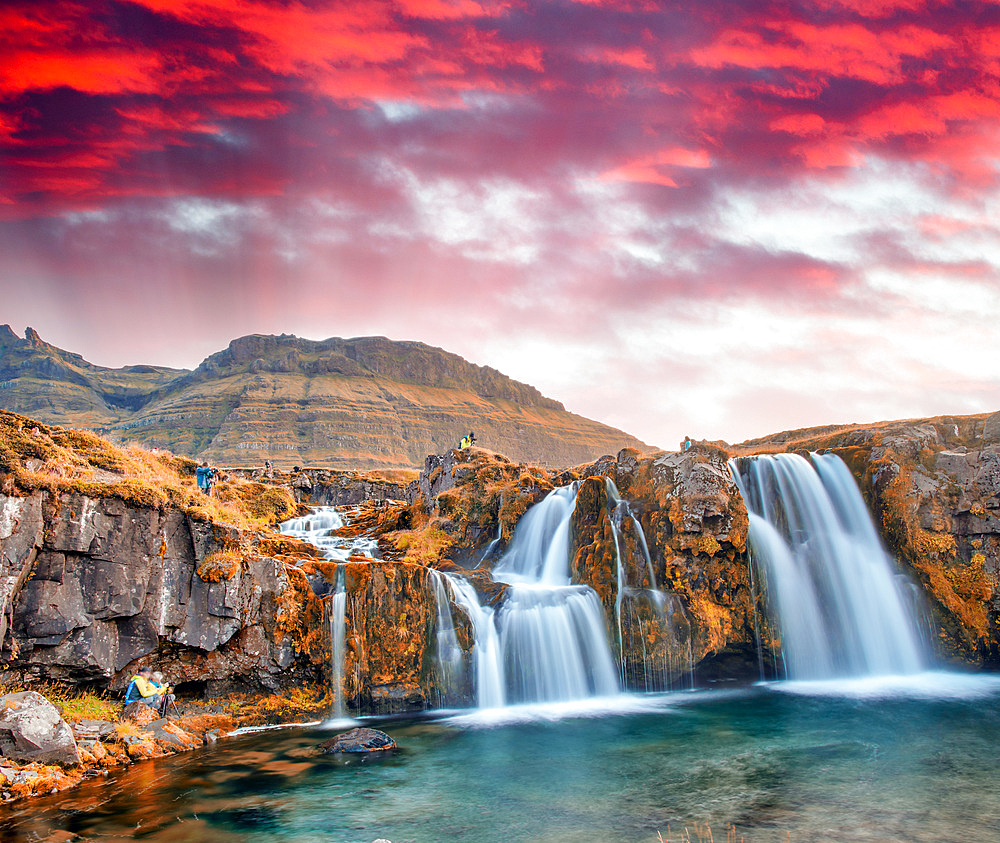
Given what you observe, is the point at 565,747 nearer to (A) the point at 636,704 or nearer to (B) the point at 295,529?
(A) the point at 636,704

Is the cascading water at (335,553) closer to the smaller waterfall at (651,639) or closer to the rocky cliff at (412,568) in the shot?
the rocky cliff at (412,568)

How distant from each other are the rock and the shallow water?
3.78 feet

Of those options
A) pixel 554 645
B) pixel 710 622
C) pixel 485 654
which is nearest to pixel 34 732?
pixel 485 654

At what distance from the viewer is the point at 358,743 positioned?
15.1 m

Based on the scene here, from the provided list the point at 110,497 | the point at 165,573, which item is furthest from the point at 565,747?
the point at 110,497

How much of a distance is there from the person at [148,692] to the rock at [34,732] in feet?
7.15

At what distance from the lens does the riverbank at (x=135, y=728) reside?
39.1 feet

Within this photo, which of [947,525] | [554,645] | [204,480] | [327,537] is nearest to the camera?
[554,645]

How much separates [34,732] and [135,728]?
2.72 meters

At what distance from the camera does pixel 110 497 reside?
16125 millimetres

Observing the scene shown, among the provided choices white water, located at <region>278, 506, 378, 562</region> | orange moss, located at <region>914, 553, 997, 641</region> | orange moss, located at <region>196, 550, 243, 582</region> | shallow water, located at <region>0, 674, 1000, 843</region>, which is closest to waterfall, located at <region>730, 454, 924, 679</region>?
orange moss, located at <region>914, 553, 997, 641</region>

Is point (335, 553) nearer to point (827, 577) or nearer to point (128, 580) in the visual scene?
point (128, 580)

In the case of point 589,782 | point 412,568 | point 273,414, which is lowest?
point 589,782

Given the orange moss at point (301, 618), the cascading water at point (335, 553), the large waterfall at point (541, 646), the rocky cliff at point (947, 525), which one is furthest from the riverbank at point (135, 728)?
the rocky cliff at point (947, 525)
